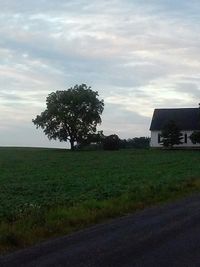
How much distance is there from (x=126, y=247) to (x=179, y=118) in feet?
341

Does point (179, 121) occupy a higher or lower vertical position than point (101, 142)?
higher

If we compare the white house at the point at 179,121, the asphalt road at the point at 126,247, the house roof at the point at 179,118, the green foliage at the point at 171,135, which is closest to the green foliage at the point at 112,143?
the green foliage at the point at 171,135

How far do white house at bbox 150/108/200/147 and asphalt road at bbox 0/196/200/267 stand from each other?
313ft

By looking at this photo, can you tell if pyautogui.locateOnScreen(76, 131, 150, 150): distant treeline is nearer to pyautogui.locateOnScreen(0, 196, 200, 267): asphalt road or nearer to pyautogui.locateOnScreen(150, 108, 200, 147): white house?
pyautogui.locateOnScreen(150, 108, 200, 147): white house

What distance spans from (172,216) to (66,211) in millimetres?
2850

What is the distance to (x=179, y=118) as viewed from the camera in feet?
373

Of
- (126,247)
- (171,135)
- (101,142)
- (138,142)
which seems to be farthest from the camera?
(138,142)

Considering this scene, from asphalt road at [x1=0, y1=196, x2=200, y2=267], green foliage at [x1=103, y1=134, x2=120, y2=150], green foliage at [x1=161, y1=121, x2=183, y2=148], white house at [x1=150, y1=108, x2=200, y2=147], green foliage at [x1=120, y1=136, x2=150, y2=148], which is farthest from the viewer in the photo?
green foliage at [x1=120, y1=136, x2=150, y2=148]

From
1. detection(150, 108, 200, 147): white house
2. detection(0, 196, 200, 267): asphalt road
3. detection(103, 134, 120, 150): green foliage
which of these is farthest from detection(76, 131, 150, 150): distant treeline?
detection(0, 196, 200, 267): asphalt road

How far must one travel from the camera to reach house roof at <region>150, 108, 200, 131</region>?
112m

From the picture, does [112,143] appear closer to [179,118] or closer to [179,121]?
[179,121]

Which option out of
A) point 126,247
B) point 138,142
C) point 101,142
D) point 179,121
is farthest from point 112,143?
point 126,247

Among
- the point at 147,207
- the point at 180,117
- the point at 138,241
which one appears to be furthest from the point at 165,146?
the point at 138,241

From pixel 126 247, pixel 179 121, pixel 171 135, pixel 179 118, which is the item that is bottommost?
pixel 126 247
